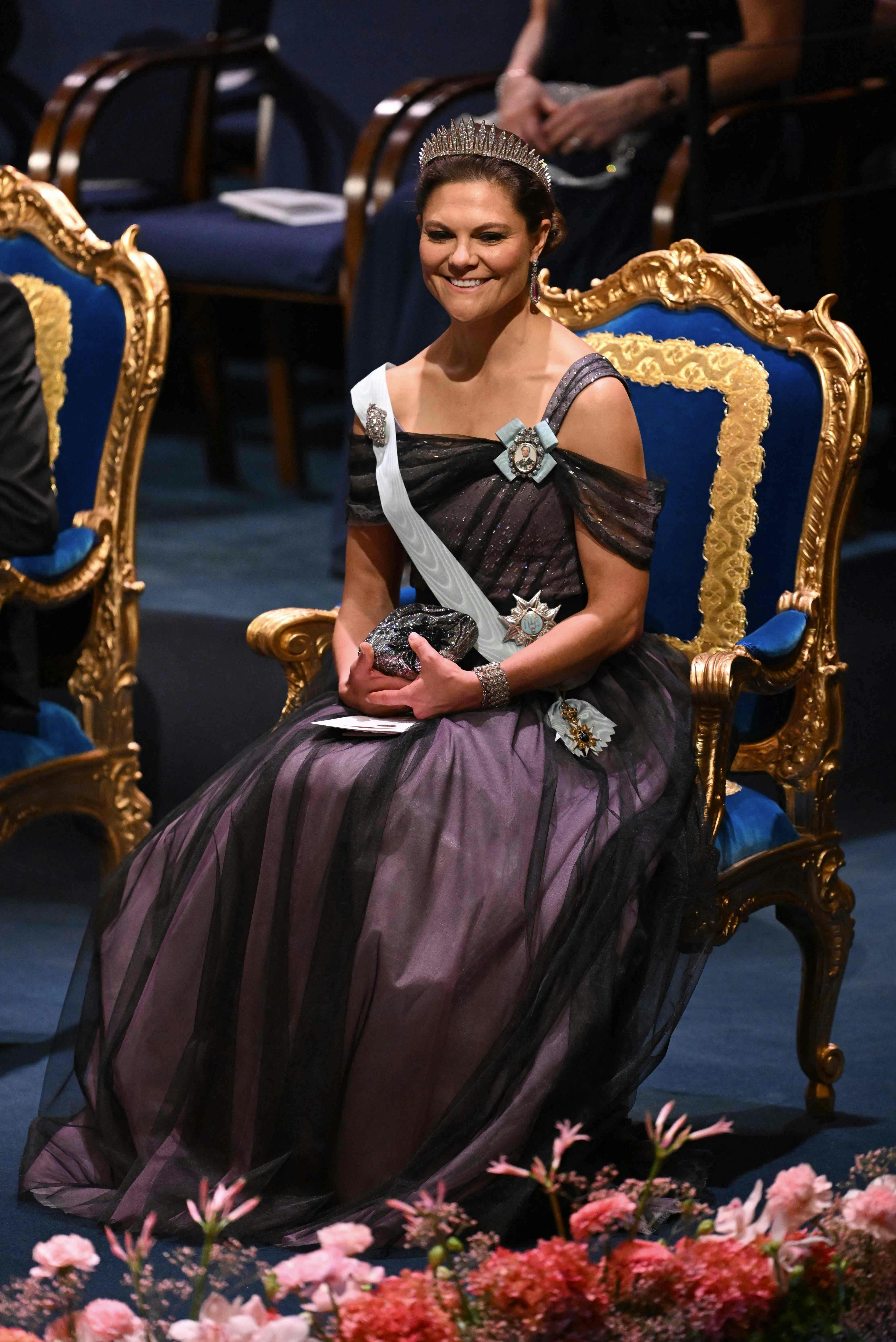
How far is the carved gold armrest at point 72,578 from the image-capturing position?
2836 mm

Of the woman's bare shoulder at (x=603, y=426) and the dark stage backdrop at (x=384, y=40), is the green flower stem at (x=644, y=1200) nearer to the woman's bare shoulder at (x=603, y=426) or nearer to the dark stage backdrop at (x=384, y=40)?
the woman's bare shoulder at (x=603, y=426)

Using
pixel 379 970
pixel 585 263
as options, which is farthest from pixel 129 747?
pixel 585 263

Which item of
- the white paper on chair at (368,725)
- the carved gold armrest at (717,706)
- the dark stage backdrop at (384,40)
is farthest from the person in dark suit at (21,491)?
the dark stage backdrop at (384,40)

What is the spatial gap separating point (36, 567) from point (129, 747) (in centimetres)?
34

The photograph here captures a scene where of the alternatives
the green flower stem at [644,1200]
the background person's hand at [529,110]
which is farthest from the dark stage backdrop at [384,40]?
the green flower stem at [644,1200]

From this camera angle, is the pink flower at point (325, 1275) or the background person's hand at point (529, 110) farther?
the background person's hand at point (529, 110)

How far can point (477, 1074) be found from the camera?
2.19m

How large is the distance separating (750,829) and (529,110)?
2226 mm

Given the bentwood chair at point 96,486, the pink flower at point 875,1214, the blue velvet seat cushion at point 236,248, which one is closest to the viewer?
the pink flower at point 875,1214

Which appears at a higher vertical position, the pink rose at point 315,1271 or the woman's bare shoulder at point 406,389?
the woman's bare shoulder at point 406,389

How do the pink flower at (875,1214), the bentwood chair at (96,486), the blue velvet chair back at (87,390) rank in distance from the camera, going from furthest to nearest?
the blue velvet chair back at (87,390)
the bentwood chair at (96,486)
the pink flower at (875,1214)

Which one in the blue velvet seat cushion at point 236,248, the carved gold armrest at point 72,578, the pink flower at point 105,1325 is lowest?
the carved gold armrest at point 72,578

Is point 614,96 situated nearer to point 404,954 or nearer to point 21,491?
point 21,491

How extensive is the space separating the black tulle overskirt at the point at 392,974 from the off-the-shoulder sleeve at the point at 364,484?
298 mm
